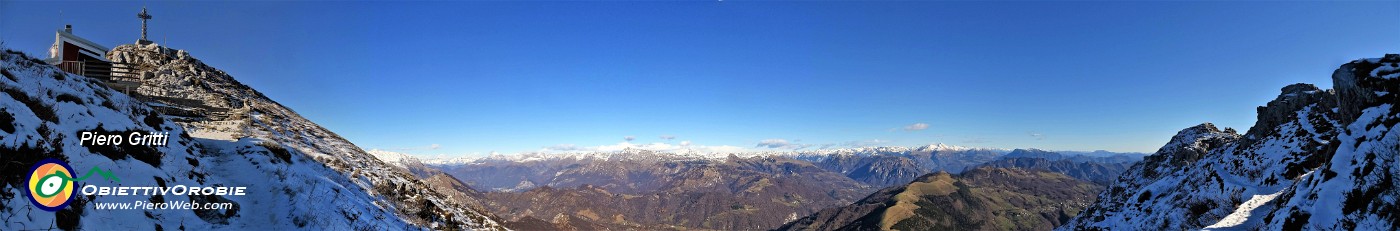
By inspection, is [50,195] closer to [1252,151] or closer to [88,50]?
[88,50]

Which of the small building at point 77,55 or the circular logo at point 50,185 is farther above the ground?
the small building at point 77,55

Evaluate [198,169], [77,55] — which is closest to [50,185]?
[198,169]

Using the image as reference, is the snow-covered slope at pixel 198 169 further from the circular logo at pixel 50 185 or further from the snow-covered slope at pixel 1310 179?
the snow-covered slope at pixel 1310 179

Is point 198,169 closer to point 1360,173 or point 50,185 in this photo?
point 50,185

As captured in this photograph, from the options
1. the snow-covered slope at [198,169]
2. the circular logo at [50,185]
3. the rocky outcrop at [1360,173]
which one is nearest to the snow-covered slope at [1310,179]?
the rocky outcrop at [1360,173]

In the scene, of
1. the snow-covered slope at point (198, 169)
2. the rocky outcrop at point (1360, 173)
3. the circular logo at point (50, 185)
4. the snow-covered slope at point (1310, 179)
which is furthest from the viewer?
the snow-covered slope at point (1310, 179)
